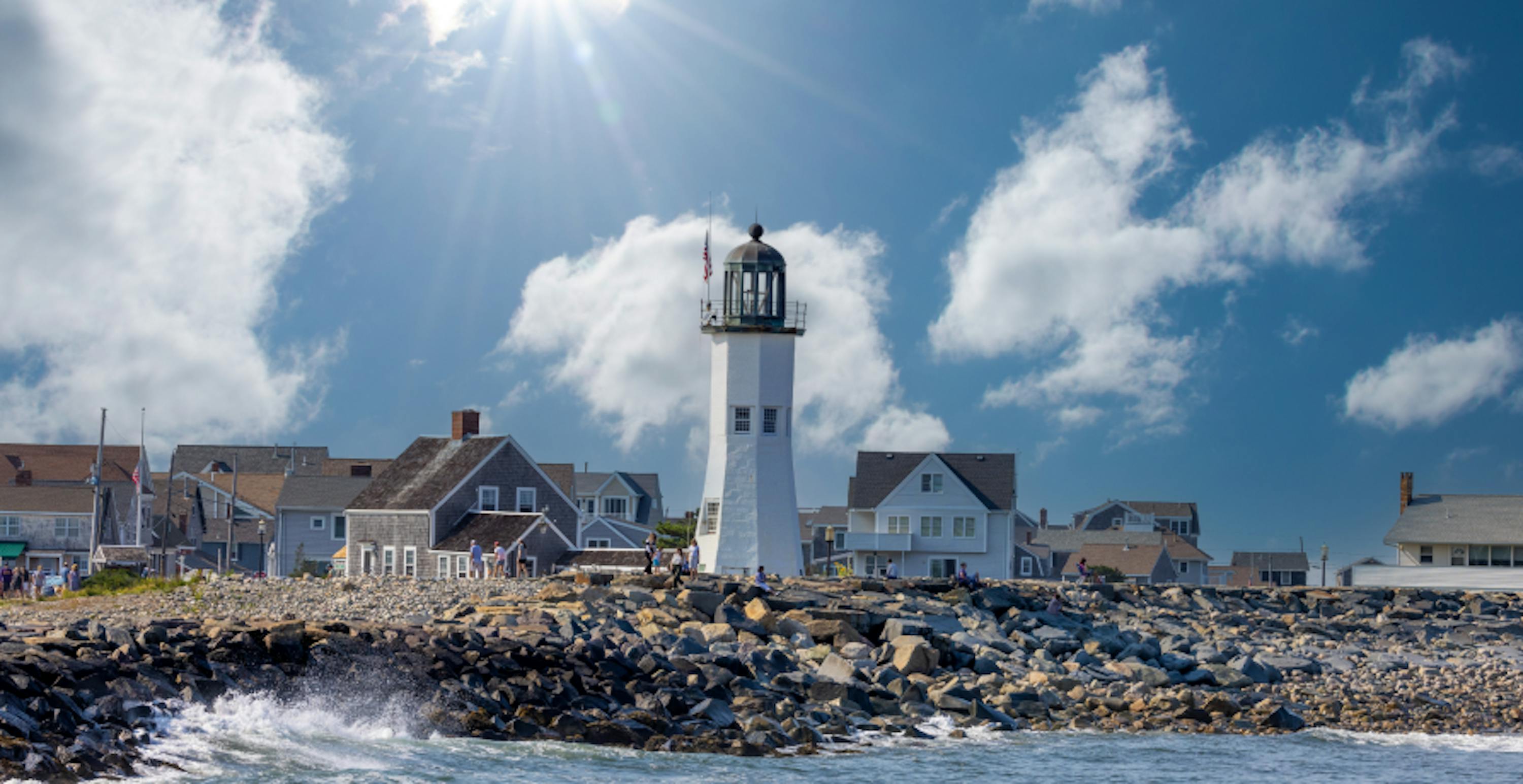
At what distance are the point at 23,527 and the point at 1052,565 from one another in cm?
4896

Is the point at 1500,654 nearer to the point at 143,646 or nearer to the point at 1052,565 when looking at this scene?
the point at 143,646

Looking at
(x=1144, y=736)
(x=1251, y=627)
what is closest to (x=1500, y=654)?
(x=1251, y=627)

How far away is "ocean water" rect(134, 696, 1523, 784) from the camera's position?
780 inches

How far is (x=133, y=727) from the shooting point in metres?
19.5

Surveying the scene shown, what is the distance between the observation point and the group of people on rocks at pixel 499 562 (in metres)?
39.8

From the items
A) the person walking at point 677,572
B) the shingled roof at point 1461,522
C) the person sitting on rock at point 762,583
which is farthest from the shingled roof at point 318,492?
the shingled roof at point 1461,522

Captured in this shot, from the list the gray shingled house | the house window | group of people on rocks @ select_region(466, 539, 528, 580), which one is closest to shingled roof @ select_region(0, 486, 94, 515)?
the gray shingled house

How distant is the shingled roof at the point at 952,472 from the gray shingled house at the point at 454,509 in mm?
15428

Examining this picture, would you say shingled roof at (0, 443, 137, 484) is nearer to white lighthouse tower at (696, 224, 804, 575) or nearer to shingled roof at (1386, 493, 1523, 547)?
white lighthouse tower at (696, 224, 804, 575)

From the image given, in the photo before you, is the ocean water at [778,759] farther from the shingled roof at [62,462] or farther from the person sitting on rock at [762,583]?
the shingled roof at [62,462]

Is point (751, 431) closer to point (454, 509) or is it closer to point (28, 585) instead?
point (454, 509)

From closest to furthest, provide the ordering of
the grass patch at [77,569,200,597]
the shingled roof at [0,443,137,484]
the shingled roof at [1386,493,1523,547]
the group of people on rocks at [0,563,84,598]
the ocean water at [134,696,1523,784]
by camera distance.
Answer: the ocean water at [134,696,1523,784], the grass patch at [77,569,200,597], the group of people on rocks at [0,563,84,598], the shingled roof at [1386,493,1523,547], the shingled roof at [0,443,137,484]

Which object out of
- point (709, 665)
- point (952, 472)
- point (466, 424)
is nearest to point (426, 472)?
point (466, 424)

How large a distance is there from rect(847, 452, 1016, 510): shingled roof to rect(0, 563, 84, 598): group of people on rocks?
29.4m
